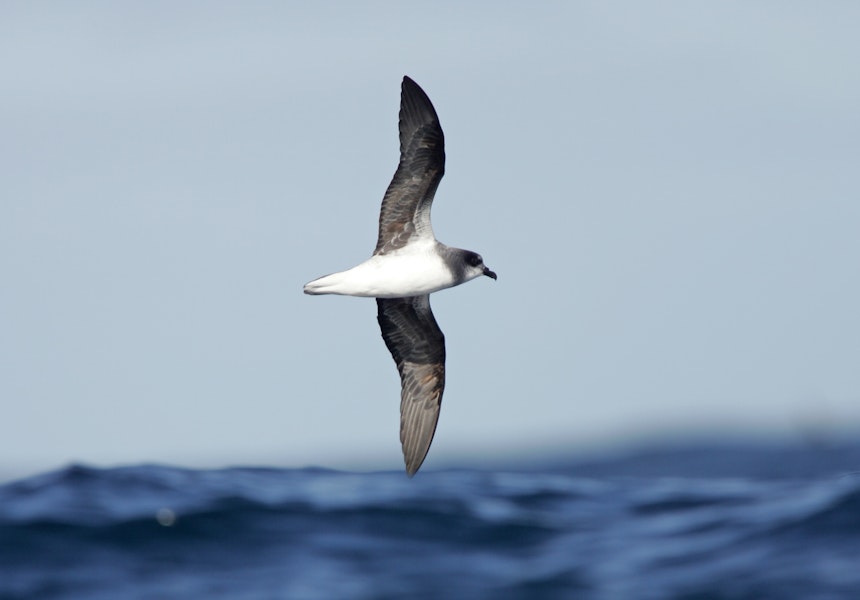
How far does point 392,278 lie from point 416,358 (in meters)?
1.96

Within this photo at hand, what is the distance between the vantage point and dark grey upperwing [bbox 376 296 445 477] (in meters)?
14.8

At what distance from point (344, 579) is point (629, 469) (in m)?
63.5

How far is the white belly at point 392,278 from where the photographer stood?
13.1 m

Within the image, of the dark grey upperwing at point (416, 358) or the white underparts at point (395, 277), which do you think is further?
the dark grey upperwing at point (416, 358)

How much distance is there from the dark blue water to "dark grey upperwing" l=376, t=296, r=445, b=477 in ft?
5.67

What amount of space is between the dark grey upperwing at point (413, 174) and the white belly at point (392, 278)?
0.24m

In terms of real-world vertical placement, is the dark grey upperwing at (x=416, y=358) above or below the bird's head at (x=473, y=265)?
below

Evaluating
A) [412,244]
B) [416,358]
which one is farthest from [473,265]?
[416,358]

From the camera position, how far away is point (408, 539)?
1577 cm

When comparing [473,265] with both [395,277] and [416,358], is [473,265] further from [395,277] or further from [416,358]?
[416,358]

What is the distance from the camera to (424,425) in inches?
583

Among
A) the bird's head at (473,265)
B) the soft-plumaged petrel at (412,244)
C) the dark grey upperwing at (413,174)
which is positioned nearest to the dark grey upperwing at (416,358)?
the soft-plumaged petrel at (412,244)

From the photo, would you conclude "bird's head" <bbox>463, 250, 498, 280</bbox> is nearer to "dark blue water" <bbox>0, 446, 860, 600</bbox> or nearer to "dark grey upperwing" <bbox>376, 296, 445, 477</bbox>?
"dark grey upperwing" <bbox>376, 296, 445, 477</bbox>

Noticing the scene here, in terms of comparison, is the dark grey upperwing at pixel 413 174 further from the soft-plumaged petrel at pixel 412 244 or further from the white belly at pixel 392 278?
the white belly at pixel 392 278
